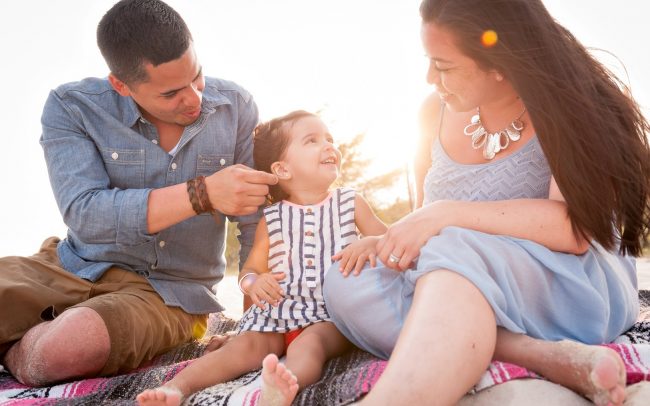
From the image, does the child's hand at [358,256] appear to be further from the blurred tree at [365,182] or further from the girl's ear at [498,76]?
the blurred tree at [365,182]

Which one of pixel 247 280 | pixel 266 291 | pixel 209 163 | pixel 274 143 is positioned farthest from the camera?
pixel 209 163

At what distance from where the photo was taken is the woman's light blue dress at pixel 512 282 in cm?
168

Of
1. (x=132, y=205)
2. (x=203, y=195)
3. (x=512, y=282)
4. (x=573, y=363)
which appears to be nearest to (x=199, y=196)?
(x=203, y=195)

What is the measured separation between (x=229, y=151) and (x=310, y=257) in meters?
0.83

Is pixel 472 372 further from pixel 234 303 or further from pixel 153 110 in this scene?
pixel 234 303

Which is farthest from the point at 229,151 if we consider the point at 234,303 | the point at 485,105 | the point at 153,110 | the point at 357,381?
the point at 234,303

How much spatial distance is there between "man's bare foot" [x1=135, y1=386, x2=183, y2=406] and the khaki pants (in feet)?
2.48

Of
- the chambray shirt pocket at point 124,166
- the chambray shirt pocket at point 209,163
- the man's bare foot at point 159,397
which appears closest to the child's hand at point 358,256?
the man's bare foot at point 159,397

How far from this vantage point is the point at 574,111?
194 centimetres

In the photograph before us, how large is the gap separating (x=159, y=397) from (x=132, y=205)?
3.36 feet

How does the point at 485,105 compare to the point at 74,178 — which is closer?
the point at 485,105

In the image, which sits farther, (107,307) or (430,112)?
(430,112)

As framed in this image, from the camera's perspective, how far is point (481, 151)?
7.83ft

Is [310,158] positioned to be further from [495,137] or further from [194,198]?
[495,137]
